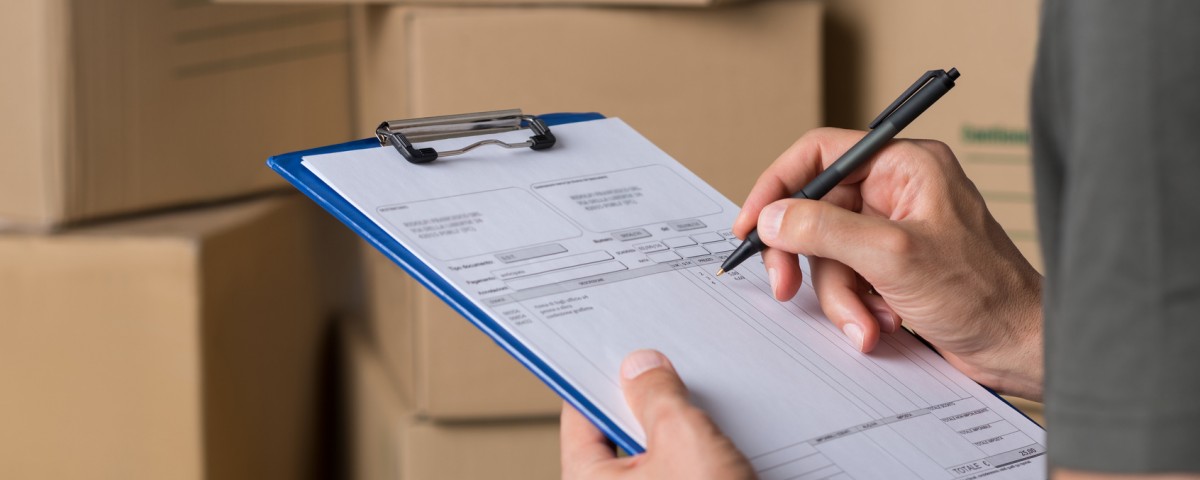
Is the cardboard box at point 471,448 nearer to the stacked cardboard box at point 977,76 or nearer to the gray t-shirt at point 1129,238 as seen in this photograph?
the stacked cardboard box at point 977,76

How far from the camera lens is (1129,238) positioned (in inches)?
10.1

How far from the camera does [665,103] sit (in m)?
0.88

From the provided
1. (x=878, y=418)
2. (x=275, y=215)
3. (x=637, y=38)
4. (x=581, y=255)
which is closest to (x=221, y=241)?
(x=275, y=215)

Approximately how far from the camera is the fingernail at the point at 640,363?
0.43 metres

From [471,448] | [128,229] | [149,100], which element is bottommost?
[471,448]

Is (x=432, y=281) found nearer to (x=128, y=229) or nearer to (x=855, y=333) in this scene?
(x=855, y=333)

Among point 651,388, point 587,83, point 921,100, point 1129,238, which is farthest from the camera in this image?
point 587,83

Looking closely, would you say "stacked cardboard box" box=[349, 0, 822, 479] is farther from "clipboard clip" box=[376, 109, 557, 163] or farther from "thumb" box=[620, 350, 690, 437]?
"thumb" box=[620, 350, 690, 437]

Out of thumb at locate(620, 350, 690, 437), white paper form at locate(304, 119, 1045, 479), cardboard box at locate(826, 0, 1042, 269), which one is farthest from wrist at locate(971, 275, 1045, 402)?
cardboard box at locate(826, 0, 1042, 269)

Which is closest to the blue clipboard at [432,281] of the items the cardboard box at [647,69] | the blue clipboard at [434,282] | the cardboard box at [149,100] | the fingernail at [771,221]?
the blue clipboard at [434,282]

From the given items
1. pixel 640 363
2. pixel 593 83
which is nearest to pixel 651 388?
pixel 640 363

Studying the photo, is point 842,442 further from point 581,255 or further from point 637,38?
point 637,38

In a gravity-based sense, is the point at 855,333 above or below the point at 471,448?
above

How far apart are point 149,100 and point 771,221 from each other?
61cm
